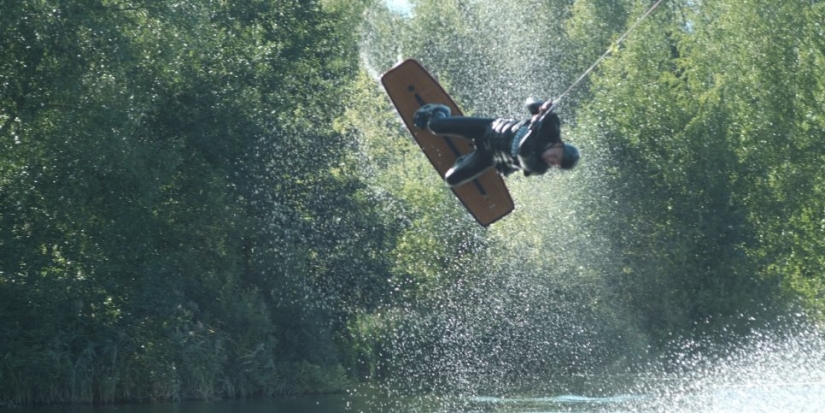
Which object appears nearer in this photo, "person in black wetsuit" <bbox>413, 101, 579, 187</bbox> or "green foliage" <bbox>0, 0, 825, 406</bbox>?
"person in black wetsuit" <bbox>413, 101, 579, 187</bbox>

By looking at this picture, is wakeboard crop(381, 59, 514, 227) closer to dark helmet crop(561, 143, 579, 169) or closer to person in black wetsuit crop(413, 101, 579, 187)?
person in black wetsuit crop(413, 101, 579, 187)

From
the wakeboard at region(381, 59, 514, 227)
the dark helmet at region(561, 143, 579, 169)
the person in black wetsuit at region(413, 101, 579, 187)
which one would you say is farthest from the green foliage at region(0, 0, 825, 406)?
the dark helmet at region(561, 143, 579, 169)

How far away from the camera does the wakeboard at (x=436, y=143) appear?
11305 millimetres

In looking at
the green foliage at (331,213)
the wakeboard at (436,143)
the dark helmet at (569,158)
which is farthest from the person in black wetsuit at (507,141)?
the green foliage at (331,213)

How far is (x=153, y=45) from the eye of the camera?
16.6 meters

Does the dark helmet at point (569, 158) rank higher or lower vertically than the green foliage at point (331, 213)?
lower

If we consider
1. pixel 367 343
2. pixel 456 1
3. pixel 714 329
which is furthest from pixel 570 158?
pixel 456 1

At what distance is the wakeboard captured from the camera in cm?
1130

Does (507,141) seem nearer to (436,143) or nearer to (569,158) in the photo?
(569,158)

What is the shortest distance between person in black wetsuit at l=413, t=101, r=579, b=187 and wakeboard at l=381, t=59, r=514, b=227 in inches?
40.0

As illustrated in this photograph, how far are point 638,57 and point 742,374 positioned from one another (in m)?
7.33

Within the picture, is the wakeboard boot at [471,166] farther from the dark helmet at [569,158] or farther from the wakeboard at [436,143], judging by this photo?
the wakeboard at [436,143]

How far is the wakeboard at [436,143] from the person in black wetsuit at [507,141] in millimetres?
1016

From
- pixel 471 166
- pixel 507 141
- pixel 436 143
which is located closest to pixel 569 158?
pixel 507 141
